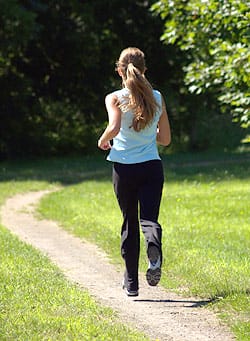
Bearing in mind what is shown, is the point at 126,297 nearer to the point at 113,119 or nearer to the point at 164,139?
the point at 164,139

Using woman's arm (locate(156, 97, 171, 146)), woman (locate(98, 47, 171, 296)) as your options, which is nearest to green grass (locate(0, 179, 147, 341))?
woman (locate(98, 47, 171, 296))

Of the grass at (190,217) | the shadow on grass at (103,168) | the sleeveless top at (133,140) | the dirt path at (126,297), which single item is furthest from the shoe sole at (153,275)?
the shadow on grass at (103,168)

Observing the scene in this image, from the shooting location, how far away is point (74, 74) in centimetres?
3152

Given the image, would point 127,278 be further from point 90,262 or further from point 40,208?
point 40,208

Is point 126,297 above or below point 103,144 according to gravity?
below

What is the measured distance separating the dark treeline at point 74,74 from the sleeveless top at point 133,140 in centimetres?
2106

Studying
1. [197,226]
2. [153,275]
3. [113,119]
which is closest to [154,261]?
[153,275]

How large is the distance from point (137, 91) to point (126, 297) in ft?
5.95

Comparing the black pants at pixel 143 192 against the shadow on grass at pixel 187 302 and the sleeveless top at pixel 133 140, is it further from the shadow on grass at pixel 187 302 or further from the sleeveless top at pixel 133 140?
the shadow on grass at pixel 187 302

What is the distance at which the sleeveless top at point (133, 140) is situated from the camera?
26.1ft

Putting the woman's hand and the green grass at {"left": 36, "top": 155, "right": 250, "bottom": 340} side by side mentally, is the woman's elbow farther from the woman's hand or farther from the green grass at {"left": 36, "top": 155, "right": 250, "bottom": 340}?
the green grass at {"left": 36, "top": 155, "right": 250, "bottom": 340}

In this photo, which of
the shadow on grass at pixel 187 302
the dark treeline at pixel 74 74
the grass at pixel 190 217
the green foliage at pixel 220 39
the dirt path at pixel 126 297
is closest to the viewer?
the dirt path at pixel 126 297

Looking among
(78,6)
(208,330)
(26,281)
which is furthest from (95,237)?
(78,6)

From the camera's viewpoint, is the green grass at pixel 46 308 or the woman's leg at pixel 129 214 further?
the woman's leg at pixel 129 214
